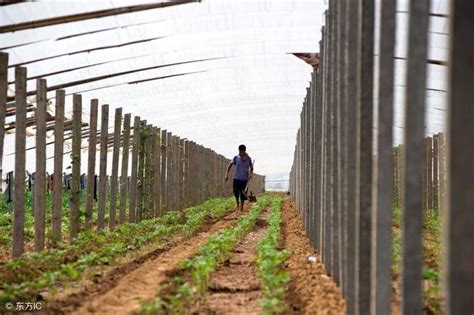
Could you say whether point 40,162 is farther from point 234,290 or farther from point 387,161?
point 387,161

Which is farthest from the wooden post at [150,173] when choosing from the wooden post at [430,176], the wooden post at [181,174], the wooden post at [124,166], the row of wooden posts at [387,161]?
the row of wooden posts at [387,161]

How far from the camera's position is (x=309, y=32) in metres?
15.1

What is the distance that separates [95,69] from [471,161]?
41.6 feet

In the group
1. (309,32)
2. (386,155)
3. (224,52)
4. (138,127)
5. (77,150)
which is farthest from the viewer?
(224,52)

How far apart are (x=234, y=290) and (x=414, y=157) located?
3058 mm

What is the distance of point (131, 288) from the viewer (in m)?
6.05

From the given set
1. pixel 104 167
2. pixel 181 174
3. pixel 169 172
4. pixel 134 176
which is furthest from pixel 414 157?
pixel 181 174

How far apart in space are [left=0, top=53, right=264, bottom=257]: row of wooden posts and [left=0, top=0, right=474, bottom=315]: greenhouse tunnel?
4 centimetres

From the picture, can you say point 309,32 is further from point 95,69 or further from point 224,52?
point 95,69

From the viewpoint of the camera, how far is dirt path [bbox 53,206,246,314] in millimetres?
5188

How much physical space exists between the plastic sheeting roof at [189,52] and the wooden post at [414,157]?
7.00 m

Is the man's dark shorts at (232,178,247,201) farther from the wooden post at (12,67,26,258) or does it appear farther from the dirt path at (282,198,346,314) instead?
the wooden post at (12,67,26,258)

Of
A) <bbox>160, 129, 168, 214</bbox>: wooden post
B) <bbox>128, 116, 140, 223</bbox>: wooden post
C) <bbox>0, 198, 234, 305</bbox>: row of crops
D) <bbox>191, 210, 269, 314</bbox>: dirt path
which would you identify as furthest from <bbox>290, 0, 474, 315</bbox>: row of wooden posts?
<bbox>160, 129, 168, 214</bbox>: wooden post

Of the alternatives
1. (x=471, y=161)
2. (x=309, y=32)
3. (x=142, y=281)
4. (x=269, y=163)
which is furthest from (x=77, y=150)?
(x=269, y=163)
